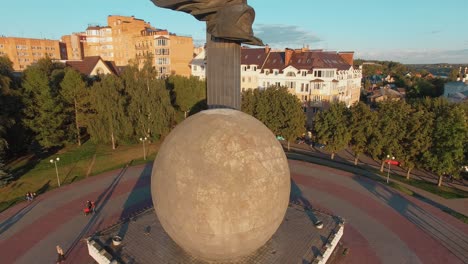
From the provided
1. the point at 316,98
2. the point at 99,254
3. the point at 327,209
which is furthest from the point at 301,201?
the point at 316,98

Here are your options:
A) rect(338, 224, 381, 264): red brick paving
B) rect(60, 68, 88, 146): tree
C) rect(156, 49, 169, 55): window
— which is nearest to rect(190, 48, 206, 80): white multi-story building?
rect(156, 49, 169, 55): window

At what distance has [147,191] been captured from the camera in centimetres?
2416

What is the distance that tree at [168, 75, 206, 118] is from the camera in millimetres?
45750

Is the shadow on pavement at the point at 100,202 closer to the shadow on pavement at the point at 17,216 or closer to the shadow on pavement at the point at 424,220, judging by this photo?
the shadow on pavement at the point at 17,216

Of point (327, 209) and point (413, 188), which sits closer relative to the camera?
point (327, 209)

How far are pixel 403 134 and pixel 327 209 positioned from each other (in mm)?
12673

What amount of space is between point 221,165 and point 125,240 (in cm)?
836

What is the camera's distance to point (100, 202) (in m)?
22.2

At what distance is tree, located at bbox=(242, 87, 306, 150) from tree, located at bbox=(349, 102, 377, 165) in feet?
21.2

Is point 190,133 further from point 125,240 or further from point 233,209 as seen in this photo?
point 125,240

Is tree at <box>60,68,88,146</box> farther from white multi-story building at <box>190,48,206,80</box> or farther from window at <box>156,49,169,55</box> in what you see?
window at <box>156,49,169,55</box>

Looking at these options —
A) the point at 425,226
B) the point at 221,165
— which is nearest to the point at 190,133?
the point at 221,165

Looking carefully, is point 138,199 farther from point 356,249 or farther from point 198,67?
point 198,67

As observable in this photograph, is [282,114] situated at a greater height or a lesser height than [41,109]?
lesser
